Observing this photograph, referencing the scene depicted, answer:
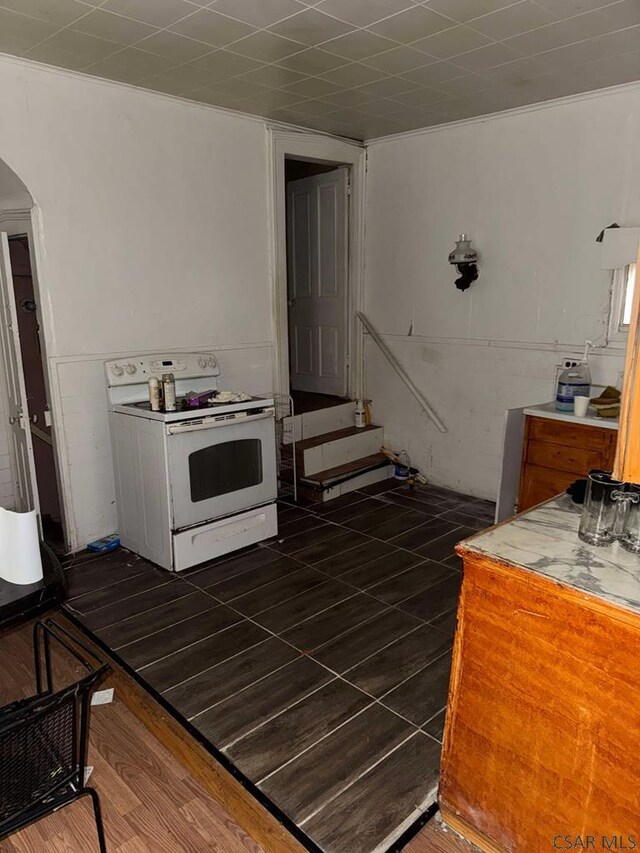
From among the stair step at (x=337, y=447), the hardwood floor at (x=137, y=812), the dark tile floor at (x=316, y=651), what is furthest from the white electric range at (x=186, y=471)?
the hardwood floor at (x=137, y=812)

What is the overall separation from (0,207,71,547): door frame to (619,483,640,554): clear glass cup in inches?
117

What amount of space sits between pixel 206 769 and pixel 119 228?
2.95 meters

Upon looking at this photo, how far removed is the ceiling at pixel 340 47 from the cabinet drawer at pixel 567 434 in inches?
75.8

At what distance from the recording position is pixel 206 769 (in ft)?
6.39

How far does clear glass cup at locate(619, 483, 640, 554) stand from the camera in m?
1.49

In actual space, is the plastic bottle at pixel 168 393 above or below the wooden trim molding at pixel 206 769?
above

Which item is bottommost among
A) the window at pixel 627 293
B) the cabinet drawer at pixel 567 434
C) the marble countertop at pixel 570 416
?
the cabinet drawer at pixel 567 434

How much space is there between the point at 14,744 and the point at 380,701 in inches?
54.4

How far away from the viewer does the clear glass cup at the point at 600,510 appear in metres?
1.51

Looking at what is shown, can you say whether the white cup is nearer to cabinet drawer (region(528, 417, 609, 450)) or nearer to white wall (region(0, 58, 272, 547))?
cabinet drawer (region(528, 417, 609, 450))

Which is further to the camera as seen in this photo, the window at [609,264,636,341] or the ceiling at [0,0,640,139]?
the window at [609,264,636,341]

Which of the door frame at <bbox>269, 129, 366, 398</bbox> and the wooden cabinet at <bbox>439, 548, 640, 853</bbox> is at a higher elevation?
the door frame at <bbox>269, 129, 366, 398</bbox>

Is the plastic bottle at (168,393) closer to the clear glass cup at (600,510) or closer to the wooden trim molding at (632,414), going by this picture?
the clear glass cup at (600,510)

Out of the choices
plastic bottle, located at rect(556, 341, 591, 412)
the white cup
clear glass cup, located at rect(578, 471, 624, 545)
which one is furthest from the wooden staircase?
clear glass cup, located at rect(578, 471, 624, 545)
